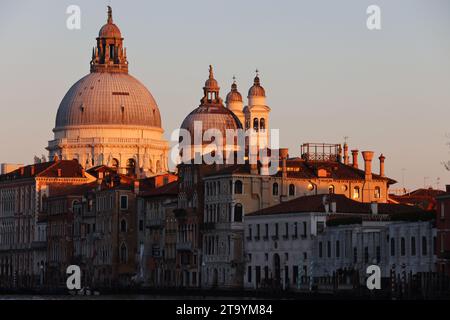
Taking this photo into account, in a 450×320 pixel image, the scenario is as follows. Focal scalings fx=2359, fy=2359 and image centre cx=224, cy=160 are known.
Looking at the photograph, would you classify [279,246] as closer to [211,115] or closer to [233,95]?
[211,115]

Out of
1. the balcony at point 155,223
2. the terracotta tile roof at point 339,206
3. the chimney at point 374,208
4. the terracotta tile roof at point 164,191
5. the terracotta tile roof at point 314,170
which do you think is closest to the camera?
the chimney at point 374,208

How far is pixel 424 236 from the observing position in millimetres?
122625

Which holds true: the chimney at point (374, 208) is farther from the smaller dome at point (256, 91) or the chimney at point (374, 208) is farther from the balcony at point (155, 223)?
the smaller dome at point (256, 91)

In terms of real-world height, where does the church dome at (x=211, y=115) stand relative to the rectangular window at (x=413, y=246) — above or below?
above

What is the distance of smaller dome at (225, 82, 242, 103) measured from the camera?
193500mm

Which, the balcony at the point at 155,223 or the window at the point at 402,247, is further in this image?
the balcony at the point at 155,223

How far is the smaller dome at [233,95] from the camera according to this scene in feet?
635

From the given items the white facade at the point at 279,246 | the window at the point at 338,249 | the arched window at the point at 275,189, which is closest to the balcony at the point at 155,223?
the arched window at the point at 275,189

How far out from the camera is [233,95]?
7653 inches

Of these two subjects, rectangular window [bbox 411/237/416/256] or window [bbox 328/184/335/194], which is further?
window [bbox 328/184/335/194]

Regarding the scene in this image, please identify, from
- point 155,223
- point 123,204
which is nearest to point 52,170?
point 123,204

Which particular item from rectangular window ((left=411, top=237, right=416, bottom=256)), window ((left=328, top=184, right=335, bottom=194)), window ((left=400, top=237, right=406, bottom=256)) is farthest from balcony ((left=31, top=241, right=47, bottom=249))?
rectangular window ((left=411, top=237, right=416, bottom=256))

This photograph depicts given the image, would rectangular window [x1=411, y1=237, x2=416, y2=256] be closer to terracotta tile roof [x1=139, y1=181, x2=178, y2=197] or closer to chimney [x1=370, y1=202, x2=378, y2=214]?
chimney [x1=370, y1=202, x2=378, y2=214]
